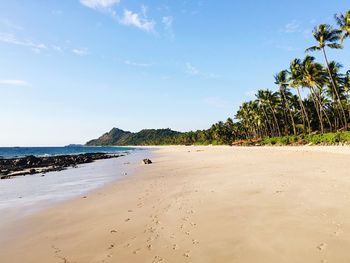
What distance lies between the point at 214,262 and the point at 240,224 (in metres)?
2.57

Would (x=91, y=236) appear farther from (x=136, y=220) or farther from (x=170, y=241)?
(x=170, y=241)

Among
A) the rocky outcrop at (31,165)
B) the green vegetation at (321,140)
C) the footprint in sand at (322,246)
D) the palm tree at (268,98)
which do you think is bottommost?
the footprint in sand at (322,246)

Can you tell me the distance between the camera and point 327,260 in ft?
19.2

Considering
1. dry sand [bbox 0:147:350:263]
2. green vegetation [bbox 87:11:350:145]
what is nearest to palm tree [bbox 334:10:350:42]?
green vegetation [bbox 87:11:350:145]

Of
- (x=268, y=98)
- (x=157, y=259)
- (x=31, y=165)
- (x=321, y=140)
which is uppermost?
(x=268, y=98)

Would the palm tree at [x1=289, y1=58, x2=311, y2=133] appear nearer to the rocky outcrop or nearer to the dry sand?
the rocky outcrop

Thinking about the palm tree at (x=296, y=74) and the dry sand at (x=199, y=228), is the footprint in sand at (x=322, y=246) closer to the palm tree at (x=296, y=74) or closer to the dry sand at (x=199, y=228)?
the dry sand at (x=199, y=228)

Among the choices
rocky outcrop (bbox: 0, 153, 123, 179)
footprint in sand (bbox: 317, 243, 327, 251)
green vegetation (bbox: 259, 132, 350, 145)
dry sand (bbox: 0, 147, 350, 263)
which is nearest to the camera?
footprint in sand (bbox: 317, 243, 327, 251)

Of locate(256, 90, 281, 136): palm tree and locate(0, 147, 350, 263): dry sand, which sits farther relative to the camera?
locate(256, 90, 281, 136): palm tree

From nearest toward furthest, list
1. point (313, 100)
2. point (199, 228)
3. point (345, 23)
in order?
point (199, 228), point (345, 23), point (313, 100)

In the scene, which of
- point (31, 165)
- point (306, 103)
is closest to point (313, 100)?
point (306, 103)

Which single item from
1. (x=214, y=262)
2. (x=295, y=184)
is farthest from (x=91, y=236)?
(x=295, y=184)

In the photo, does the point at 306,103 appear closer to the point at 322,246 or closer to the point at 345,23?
the point at 345,23

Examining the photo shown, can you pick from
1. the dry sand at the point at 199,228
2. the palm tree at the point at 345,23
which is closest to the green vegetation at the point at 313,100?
the palm tree at the point at 345,23
